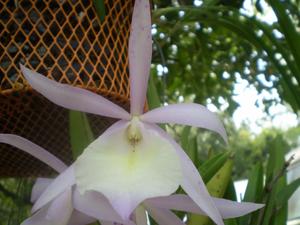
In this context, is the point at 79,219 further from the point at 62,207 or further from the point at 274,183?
the point at 274,183

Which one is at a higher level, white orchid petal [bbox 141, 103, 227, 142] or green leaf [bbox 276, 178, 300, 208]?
white orchid petal [bbox 141, 103, 227, 142]

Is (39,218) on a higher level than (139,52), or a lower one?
A: lower

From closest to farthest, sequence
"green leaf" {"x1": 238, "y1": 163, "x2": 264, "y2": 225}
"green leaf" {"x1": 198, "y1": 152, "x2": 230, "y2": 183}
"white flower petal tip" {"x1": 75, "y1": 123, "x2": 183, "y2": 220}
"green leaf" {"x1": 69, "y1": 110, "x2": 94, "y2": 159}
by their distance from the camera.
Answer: "white flower petal tip" {"x1": 75, "y1": 123, "x2": 183, "y2": 220}, "green leaf" {"x1": 69, "y1": 110, "x2": 94, "y2": 159}, "green leaf" {"x1": 198, "y1": 152, "x2": 230, "y2": 183}, "green leaf" {"x1": 238, "y1": 163, "x2": 264, "y2": 225}

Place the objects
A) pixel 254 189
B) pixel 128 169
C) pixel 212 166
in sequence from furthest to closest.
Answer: pixel 254 189
pixel 212 166
pixel 128 169

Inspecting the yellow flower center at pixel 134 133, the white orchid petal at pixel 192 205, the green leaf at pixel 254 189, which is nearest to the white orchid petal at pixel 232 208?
the white orchid petal at pixel 192 205

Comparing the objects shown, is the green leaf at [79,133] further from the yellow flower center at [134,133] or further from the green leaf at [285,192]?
the green leaf at [285,192]

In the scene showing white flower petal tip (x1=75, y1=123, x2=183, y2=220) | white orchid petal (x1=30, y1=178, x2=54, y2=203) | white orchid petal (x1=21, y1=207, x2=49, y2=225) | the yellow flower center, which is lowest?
white orchid petal (x1=30, y1=178, x2=54, y2=203)

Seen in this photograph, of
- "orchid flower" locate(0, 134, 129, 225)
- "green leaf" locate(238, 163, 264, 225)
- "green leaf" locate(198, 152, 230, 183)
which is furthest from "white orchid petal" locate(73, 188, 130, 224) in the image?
"green leaf" locate(238, 163, 264, 225)

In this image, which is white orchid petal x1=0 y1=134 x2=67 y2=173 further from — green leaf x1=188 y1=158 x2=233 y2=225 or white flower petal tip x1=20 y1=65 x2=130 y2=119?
green leaf x1=188 y1=158 x2=233 y2=225

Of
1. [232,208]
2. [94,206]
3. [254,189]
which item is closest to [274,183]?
[254,189]
